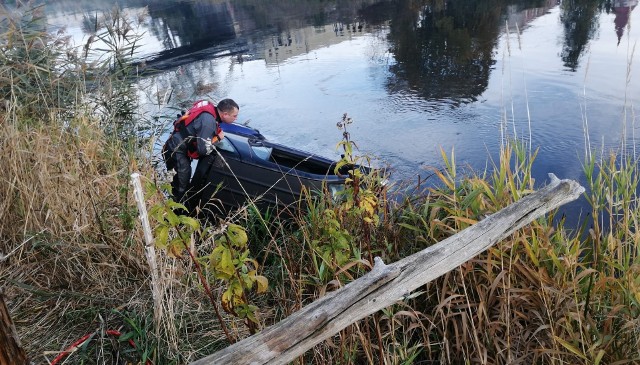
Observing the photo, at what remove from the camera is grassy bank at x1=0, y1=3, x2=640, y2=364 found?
7.96ft

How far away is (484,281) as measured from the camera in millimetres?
2857

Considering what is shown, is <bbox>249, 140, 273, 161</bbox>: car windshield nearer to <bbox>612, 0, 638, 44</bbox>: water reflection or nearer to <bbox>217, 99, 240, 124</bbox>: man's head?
<bbox>217, 99, 240, 124</bbox>: man's head

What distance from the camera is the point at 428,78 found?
406 inches

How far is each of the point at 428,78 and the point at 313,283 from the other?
8.19m

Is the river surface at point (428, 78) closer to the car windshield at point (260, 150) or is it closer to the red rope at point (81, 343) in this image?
the car windshield at point (260, 150)

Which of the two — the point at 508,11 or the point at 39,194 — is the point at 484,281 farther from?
the point at 508,11

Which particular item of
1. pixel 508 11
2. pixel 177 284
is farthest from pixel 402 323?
pixel 508 11

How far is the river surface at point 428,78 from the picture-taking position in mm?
6762

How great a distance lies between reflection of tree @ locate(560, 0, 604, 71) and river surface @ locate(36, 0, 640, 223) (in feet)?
0.13

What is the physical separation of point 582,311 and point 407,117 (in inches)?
239

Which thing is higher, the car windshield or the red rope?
the car windshield

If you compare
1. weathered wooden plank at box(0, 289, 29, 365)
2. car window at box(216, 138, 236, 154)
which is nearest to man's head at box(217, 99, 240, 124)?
car window at box(216, 138, 236, 154)

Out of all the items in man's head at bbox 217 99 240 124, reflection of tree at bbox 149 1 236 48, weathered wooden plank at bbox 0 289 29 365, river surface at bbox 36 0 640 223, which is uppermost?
reflection of tree at bbox 149 1 236 48

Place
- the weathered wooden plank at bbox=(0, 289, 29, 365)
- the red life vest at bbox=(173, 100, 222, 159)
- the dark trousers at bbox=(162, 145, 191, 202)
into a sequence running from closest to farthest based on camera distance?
1. the weathered wooden plank at bbox=(0, 289, 29, 365)
2. the red life vest at bbox=(173, 100, 222, 159)
3. the dark trousers at bbox=(162, 145, 191, 202)
